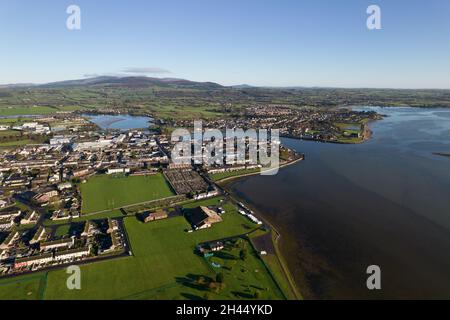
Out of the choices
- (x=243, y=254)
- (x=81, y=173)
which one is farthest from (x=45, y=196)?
(x=243, y=254)

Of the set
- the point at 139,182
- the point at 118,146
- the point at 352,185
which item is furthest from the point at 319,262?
the point at 118,146

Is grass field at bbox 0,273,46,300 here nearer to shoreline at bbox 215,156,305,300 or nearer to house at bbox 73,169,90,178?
shoreline at bbox 215,156,305,300

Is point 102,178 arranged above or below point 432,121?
below

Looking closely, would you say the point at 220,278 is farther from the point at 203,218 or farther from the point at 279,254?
the point at 203,218

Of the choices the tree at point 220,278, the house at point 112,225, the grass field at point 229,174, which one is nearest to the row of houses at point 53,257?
the house at point 112,225

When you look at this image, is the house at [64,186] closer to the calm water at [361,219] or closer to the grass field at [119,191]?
the grass field at [119,191]
